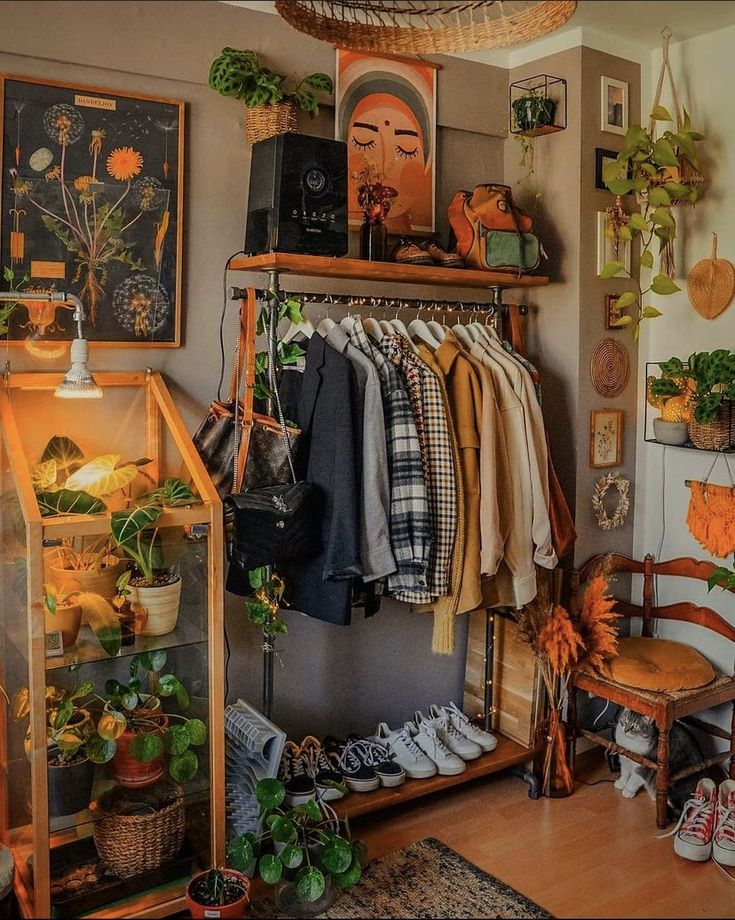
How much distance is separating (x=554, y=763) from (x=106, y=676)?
1645 mm

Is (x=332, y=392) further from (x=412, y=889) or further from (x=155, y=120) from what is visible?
(x=412, y=889)

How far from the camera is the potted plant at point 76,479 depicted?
94.7 inches

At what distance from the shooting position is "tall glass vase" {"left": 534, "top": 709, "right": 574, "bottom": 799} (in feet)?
10.9

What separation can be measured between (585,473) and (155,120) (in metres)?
1.88

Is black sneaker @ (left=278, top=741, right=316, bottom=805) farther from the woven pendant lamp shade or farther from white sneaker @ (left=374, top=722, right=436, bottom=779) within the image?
the woven pendant lamp shade

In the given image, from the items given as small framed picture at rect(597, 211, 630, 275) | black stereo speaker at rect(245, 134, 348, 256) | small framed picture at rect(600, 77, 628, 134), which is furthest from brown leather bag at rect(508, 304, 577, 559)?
small framed picture at rect(600, 77, 628, 134)

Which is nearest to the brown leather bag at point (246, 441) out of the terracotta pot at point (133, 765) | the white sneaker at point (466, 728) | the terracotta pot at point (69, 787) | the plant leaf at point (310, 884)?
the terracotta pot at point (133, 765)

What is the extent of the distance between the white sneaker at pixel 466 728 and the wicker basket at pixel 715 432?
48.4 inches

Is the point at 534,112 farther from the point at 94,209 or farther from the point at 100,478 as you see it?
the point at 100,478

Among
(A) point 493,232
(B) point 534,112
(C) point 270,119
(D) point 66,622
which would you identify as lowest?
(D) point 66,622

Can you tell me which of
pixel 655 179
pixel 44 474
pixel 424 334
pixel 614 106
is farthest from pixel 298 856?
pixel 614 106

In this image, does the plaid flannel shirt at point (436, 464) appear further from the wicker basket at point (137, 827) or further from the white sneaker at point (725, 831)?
the white sneaker at point (725, 831)

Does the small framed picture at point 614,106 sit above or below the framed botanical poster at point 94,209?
above

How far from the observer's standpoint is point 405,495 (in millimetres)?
2842
